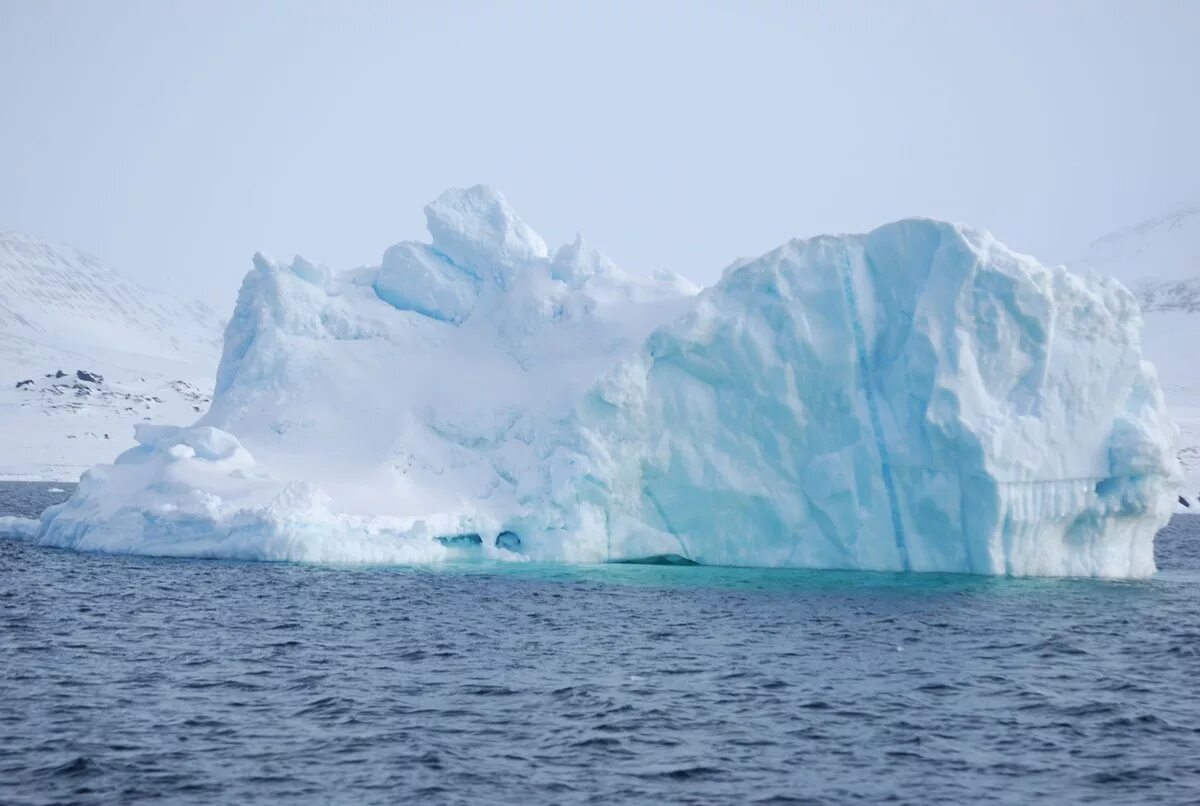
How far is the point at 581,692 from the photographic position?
17.0 meters

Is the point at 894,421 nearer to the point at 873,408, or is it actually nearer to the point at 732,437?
the point at 873,408

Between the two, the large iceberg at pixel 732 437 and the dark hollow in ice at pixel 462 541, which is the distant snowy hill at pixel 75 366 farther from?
the dark hollow in ice at pixel 462 541

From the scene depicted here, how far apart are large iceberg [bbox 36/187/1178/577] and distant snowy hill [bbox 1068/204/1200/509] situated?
45811mm

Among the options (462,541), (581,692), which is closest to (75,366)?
(462,541)

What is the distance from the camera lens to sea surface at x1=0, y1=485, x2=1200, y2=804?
12961mm

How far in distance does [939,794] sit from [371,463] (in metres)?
23.2

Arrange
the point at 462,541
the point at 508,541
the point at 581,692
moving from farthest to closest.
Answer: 1. the point at 508,541
2. the point at 462,541
3. the point at 581,692

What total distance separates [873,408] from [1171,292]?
12039cm

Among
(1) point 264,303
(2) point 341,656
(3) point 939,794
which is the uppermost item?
(1) point 264,303

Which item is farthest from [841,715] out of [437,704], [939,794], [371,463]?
[371,463]

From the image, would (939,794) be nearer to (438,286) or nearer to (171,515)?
(171,515)

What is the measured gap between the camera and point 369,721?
15180 mm

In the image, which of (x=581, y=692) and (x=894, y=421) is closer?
(x=581, y=692)

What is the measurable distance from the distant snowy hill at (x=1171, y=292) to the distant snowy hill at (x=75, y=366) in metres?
70.4
